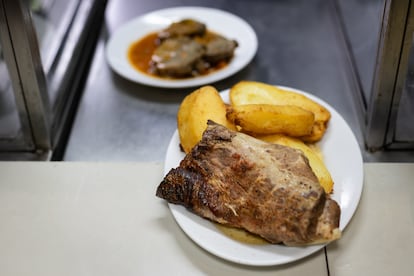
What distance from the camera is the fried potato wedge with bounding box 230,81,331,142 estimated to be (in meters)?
1.07

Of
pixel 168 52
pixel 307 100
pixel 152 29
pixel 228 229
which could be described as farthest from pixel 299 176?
pixel 152 29

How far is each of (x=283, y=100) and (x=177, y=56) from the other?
42cm

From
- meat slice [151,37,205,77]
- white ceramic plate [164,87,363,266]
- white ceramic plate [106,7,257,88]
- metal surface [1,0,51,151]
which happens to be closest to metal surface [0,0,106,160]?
metal surface [1,0,51,151]

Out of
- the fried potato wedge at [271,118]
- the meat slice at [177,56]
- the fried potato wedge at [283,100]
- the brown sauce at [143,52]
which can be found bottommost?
the brown sauce at [143,52]

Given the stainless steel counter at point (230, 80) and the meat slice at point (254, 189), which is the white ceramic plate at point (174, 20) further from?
the meat slice at point (254, 189)

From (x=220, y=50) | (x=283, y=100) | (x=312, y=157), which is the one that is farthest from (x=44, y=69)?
(x=312, y=157)

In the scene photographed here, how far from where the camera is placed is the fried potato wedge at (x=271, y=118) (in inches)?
38.6

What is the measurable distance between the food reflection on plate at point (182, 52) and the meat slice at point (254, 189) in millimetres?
449

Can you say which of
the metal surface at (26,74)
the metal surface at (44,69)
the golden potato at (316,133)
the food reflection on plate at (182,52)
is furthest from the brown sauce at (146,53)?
the golden potato at (316,133)

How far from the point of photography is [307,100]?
1.09 meters

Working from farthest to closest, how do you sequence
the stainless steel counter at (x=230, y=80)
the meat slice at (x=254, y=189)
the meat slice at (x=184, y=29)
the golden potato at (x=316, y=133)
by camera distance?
the meat slice at (x=184, y=29), the stainless steel counter at (x=230, y=80), the golden potato at (x=316, y=133), the meat slice at (x=254, y=189)

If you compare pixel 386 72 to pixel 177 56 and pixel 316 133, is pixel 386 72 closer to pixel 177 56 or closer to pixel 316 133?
pixel 316 133

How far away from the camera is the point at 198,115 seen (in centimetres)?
103

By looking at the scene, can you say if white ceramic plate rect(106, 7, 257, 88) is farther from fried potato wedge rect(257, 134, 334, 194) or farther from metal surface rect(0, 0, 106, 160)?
fried potato wedge rect(257, 134, 334, 194)
